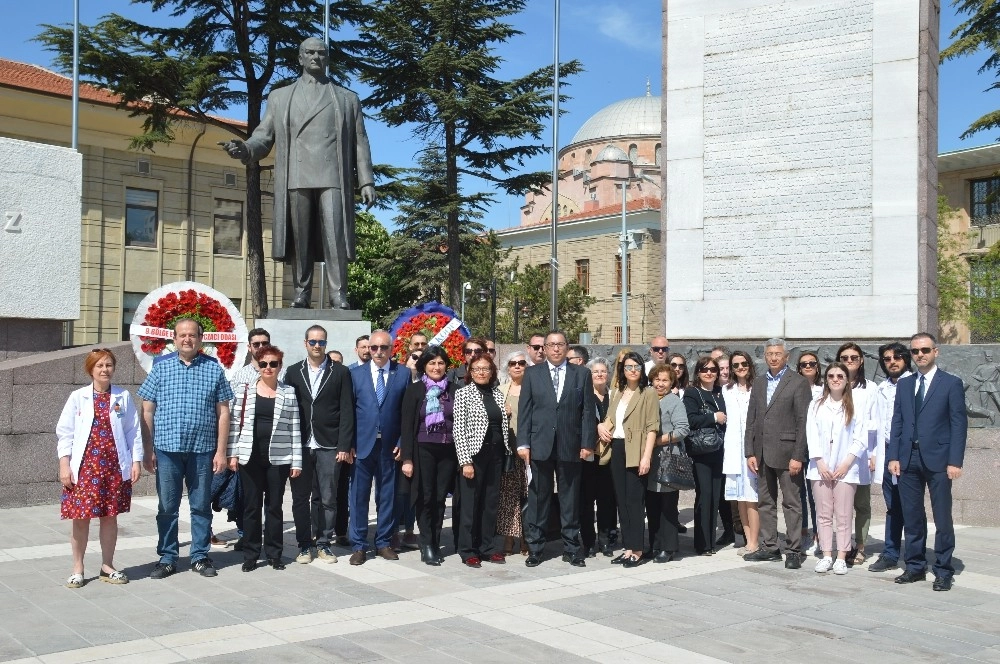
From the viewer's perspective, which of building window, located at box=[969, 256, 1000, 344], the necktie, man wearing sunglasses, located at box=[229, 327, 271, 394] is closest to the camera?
man wearing sunglasses, located at box=[229, 327, 271, 394]

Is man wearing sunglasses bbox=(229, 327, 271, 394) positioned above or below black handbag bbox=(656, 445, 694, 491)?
above

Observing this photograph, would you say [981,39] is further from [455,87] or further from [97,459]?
[97,459]

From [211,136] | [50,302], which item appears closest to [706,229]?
[50,302]

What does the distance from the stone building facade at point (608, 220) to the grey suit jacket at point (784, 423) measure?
3800cm

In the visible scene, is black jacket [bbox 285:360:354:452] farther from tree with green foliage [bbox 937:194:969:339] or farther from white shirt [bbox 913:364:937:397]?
tree with green foliage [bbox 937:194:969:339]

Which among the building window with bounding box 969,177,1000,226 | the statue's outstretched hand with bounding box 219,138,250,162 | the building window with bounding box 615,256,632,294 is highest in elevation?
the building window with bounding box 969,177,1000,226

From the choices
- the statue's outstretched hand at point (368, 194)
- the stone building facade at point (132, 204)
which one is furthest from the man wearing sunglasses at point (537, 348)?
the stone building facade at point (132, 204)

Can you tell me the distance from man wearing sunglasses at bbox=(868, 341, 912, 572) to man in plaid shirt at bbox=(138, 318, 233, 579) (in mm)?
5033

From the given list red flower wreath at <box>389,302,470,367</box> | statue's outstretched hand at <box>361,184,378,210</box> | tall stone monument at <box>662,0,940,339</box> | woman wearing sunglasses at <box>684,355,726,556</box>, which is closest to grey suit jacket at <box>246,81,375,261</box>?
statue's outstretched hand at <box>361,184,378,210</box>

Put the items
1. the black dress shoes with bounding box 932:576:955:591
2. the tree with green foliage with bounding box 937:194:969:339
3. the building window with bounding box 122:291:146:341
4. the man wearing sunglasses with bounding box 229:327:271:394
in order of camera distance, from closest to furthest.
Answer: the black dress shoes with bounding box 932:576:955:591
the man wearing sunglasses with bounding box 229:327:271:394
the building window with bounding box 122:291:146:341
the tree with green foliage with bounding box 937:194:969:339

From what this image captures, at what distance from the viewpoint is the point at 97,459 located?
6.64m

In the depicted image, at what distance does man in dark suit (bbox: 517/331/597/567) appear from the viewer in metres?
7.70

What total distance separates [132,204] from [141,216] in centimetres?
57

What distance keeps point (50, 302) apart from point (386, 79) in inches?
832
